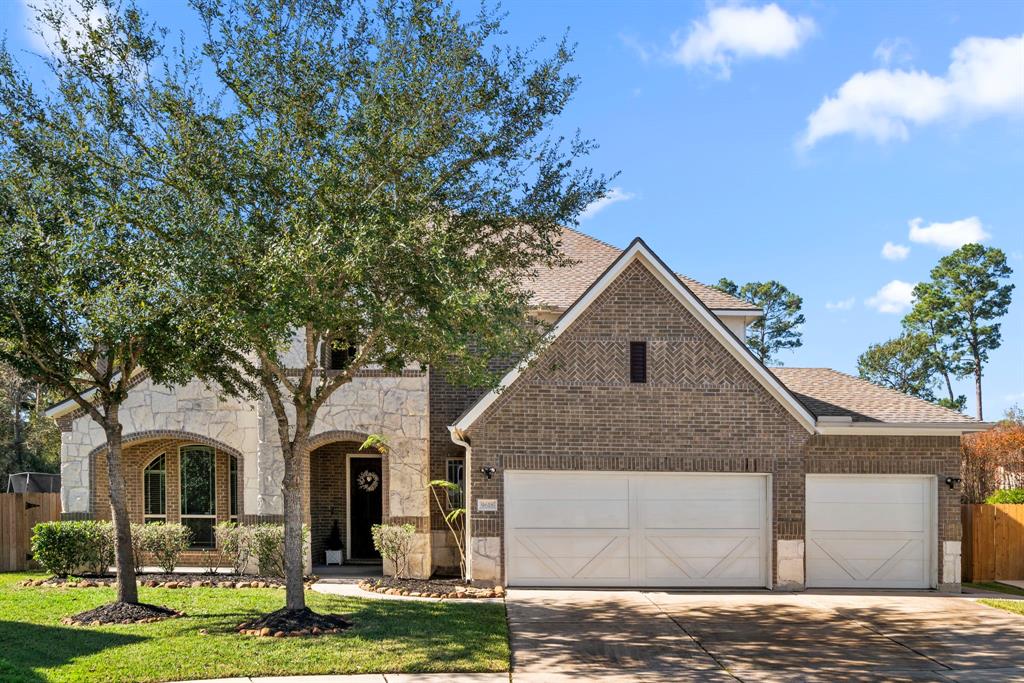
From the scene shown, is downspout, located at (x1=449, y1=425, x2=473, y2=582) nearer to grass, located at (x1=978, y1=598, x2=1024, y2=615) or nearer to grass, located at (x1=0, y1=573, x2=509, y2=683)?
grass, located at (x1=0, y1=573, x2=509, y2=683)

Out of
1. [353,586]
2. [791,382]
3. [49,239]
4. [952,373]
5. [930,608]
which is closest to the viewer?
[49,239]

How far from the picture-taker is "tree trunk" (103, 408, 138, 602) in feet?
47.5

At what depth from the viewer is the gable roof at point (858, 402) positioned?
1830cm

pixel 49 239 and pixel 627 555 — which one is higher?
pixel 49 239

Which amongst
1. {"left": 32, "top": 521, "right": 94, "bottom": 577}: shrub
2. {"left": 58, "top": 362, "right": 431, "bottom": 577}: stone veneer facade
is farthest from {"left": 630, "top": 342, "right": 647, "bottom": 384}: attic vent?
{"left": 32, "top": 521, "right": 94, "bottom": 577}: shrub

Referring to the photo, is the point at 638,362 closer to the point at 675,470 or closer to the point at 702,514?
the point at 675,470

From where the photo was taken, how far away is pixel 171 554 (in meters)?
18.6

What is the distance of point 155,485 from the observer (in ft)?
69.7

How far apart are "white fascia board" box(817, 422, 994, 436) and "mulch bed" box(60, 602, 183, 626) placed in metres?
11.5

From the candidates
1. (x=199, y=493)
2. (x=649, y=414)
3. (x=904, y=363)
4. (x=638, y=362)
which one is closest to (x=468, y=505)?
(x=649, y=414)

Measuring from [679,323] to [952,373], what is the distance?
1421 inches

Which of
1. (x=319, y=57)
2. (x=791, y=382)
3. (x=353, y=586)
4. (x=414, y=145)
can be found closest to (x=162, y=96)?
(x=319, y=57)

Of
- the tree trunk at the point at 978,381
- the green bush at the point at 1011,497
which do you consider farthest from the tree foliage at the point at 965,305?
the green bush at the point at 1011,497

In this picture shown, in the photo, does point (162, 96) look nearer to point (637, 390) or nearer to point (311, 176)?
point (311, 176)
